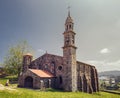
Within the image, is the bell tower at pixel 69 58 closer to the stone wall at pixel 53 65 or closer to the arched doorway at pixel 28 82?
Answer: the stone wall at pixel 53 65

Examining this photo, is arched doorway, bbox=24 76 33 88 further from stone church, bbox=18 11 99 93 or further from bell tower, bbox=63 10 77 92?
bell tower, bbox=63 10 77 92

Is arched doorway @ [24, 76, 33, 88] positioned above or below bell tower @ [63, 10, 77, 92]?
below

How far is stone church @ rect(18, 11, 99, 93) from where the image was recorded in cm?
3147

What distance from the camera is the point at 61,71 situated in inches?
1394

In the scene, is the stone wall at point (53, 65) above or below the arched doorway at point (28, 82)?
above

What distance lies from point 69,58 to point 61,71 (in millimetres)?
4918

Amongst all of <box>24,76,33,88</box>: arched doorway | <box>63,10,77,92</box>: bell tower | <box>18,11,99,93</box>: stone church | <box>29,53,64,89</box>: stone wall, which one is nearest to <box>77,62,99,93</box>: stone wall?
<box>18,11,99,93</box>: stone church

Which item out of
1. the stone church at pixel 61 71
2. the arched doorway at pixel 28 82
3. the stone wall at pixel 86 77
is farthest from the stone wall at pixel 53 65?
the arched doorway at pixel 28 82

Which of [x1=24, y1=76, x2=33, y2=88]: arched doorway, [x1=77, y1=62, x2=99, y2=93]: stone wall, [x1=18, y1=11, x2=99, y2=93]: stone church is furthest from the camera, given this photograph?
[x1=77, y1=62, x2=99, y2=93]: stone wall

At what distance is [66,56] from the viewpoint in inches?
1312

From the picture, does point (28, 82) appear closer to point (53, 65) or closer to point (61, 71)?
point (53, 65)

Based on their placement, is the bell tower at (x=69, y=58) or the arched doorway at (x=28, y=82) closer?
the bell tower at (x=69, y=58)

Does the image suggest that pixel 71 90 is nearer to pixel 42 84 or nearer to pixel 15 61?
pixel 42 84

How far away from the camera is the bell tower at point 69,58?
31722 millimetres
